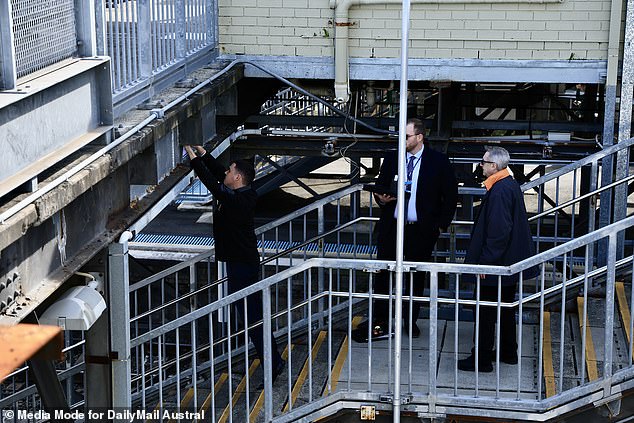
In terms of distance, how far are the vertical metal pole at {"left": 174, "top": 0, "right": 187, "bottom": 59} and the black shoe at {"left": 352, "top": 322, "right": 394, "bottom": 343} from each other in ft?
8.39

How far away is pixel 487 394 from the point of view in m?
7.56

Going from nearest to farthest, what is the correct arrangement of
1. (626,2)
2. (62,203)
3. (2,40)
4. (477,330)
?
(2,40) < (62,203) < (477,330) < (626,2)

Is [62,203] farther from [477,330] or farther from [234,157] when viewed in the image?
[234,157]

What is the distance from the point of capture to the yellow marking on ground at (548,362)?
757cm

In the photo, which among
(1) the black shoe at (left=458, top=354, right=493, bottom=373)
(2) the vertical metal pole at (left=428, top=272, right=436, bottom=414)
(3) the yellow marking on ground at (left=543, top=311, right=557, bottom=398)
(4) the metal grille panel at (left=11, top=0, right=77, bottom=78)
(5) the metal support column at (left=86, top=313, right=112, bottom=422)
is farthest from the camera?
(1) the black shoe at (left=458, top=354, right=493, bottom=373)

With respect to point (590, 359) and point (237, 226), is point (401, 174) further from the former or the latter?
point (590, 359)

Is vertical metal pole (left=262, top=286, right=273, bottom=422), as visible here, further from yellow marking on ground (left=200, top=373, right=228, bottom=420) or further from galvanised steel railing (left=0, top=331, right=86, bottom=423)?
galvanised steel railing (left=0, top=331, right=86, bottom=423)

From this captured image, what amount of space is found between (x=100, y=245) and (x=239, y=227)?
2040 mm

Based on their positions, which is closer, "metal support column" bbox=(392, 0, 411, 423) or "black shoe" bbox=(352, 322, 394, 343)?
"metal support column" bbox=(392, 0, 411, 423)

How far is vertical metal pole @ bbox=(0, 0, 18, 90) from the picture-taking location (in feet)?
16.5

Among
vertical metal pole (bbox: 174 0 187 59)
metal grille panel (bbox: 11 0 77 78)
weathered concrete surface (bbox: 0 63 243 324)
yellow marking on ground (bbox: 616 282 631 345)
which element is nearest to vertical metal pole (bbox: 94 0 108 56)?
metal grille panel (bbox: 11 0 77 78)

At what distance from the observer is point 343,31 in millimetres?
9508

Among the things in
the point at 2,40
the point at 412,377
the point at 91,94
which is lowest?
the point at 412,377

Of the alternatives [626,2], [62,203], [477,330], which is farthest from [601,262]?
[62,203]
